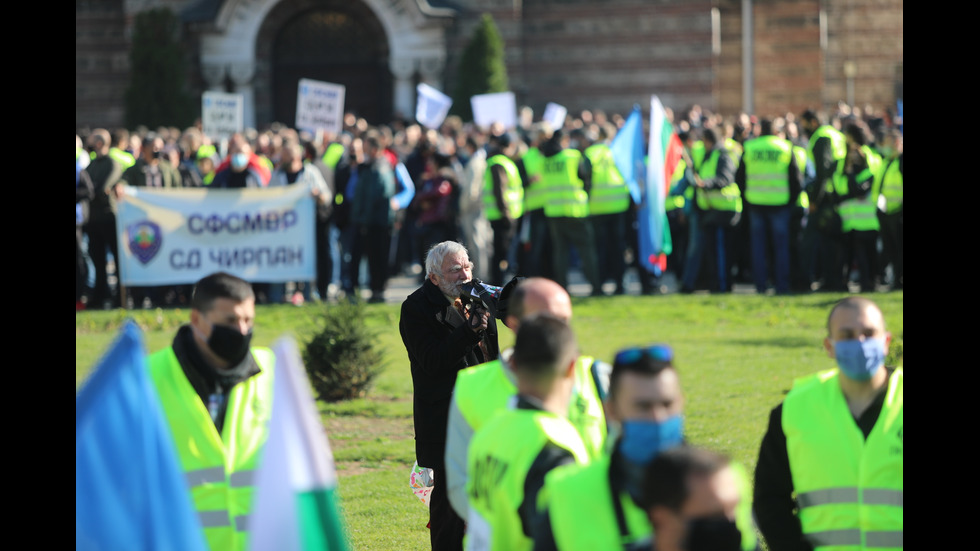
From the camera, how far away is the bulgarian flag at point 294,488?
394 centimetres

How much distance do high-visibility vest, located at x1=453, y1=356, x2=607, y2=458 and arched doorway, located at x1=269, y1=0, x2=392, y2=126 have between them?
2548 cm

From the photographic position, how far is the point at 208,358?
16.7ft

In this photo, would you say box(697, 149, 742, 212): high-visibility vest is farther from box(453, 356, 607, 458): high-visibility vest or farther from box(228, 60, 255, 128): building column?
box(228, 60, 255, 128): building column

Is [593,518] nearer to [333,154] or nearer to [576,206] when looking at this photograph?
[576,206]

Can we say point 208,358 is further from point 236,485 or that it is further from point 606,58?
point 606,58

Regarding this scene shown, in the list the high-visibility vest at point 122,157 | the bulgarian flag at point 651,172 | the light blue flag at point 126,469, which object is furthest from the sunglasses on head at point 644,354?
the high-visibility vest at point 122,157

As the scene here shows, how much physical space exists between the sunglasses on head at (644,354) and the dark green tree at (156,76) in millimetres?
25361

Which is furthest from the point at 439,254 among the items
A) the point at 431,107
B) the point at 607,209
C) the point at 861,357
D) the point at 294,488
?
the point at 431,107

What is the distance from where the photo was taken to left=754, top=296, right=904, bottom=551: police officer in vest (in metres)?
4.73

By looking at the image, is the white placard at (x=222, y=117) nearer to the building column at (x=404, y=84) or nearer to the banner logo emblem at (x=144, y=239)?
the banner logo emblem at (x=144, y=239)

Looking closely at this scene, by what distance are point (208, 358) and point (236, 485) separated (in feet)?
1.61

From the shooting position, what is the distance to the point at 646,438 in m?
3.96

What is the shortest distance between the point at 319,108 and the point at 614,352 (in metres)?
11.9
